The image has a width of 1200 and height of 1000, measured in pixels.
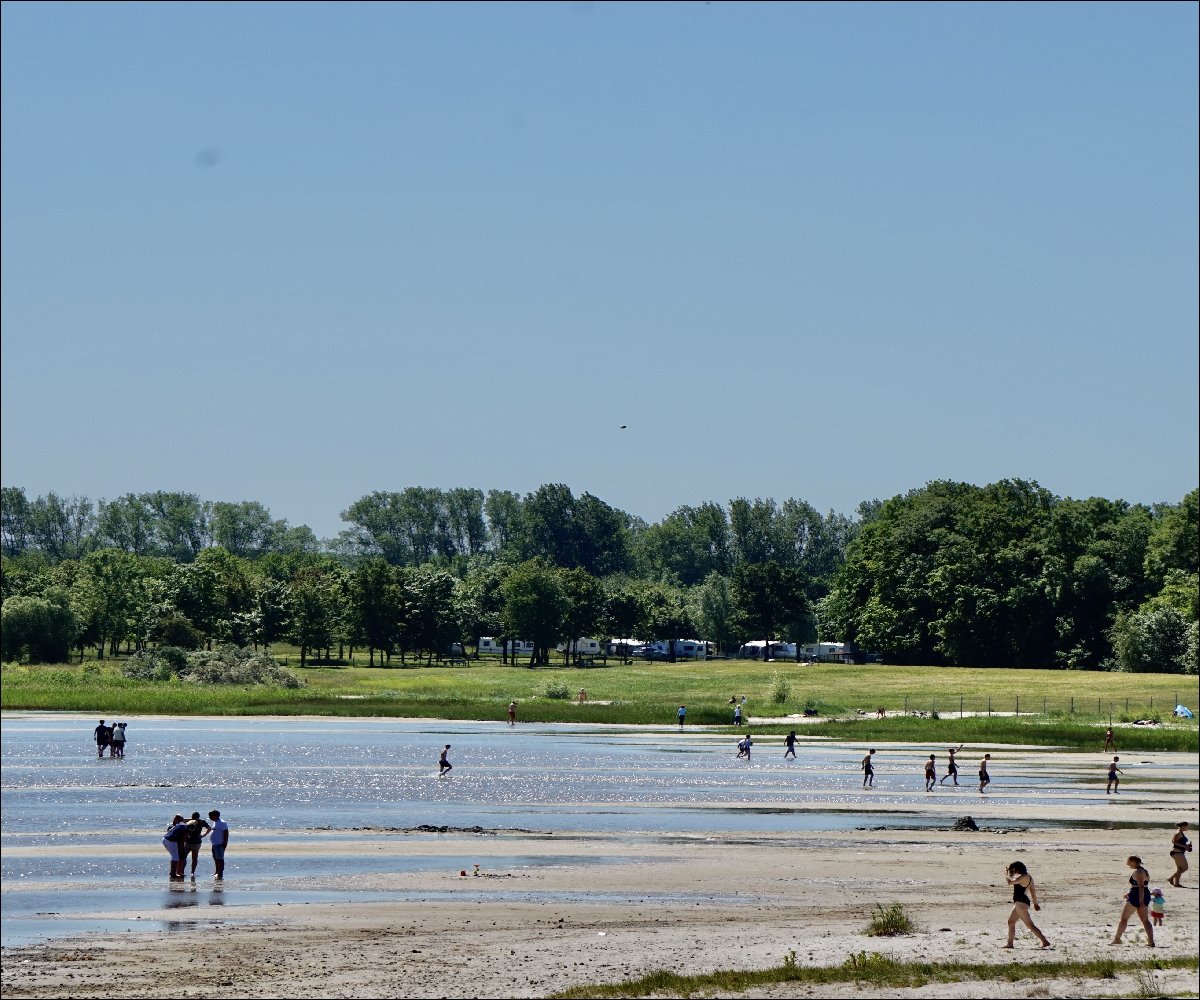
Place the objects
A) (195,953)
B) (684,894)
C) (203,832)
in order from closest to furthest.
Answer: (195,953) → (684,894) → (203,832)

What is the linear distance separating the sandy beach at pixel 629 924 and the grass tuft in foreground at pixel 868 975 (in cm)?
43

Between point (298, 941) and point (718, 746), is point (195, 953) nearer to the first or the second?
point (298, 941)

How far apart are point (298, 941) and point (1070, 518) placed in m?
131

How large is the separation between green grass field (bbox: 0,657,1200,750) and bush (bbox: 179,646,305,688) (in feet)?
7.02

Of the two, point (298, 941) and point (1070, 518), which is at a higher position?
point (1070, 518)

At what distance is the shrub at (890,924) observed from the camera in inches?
1107

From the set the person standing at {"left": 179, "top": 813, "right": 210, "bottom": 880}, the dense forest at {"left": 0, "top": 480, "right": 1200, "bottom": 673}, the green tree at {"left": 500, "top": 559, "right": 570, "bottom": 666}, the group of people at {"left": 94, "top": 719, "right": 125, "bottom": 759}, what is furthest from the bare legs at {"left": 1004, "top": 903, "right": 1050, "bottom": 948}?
the green tree at {"left": 500, "top": 559, "right": 570, "bottom": 666}

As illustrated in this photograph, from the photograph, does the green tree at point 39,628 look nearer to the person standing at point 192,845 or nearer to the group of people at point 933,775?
the group of people at point 933,775

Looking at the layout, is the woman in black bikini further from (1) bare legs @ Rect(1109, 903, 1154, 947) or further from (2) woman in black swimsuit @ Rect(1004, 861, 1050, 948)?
(2) woman in black swimsuit @ Rect(1004, 861, 1050, 948)

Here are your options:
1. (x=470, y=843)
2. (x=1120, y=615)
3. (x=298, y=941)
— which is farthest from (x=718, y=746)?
(x=1120, y=615)

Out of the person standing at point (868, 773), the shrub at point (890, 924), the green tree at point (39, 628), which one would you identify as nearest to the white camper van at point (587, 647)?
the green tree at point (39, 628)

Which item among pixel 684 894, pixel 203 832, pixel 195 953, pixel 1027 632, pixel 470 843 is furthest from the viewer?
pixel 1027 632

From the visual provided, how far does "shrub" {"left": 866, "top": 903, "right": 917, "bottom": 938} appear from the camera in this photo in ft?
92.3

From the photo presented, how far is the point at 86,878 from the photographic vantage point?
35000 mm
